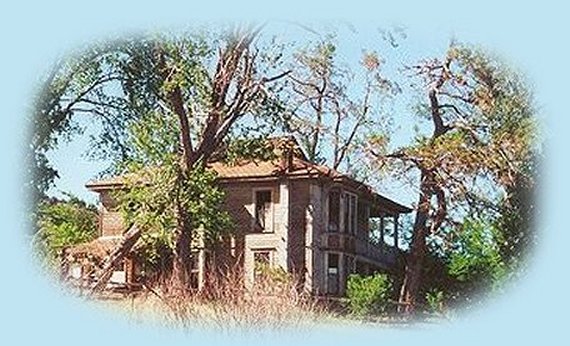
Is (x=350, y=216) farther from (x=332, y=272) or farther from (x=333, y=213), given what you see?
(x=332, y=272)

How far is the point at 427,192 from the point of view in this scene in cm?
711

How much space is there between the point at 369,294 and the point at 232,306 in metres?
1.51

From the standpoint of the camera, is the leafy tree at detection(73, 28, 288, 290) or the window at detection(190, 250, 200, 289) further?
the leafy tree at detection(73, 28, 288, 290)

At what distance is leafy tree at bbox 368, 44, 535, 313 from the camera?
22.3 feet

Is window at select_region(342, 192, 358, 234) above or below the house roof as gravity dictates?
below

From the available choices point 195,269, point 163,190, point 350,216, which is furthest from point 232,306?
point 350,216

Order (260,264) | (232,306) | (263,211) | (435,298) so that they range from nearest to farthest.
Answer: (232,306), (260,264), (435,298), (263,211)

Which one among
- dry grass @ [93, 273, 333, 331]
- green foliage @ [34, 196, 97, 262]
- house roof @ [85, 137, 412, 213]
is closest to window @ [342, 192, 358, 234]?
house roof @ [85, 137, 412, 213]

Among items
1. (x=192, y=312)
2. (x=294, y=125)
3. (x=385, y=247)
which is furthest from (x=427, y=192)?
(x=192, y=312)

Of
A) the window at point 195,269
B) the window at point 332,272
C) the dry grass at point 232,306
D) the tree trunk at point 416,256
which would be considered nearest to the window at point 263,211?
the window at point 332,272

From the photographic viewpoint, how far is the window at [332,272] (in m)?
6.58

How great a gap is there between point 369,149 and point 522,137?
845 mm

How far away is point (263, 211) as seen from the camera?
24.7 ft

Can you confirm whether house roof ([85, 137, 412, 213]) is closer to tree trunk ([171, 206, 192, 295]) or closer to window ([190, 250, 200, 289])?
tree trunk ([171, 206, 192, 295])
